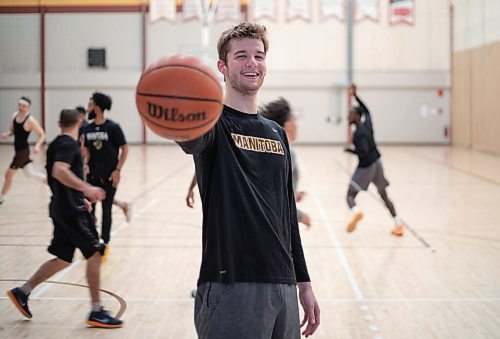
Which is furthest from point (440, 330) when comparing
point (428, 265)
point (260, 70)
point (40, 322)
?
point (260, 70)

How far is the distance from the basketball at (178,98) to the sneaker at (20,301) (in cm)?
413

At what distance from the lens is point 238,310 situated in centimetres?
261

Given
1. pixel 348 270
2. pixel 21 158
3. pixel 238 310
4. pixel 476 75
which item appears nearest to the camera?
pixel 238 310

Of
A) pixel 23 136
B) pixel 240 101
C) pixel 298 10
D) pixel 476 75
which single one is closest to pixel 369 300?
pixel 240 101

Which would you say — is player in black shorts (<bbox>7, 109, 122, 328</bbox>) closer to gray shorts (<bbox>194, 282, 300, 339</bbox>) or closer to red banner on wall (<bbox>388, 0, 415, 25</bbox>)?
gray shorts (<bbox>194, 282, 300, 339</bbox>)

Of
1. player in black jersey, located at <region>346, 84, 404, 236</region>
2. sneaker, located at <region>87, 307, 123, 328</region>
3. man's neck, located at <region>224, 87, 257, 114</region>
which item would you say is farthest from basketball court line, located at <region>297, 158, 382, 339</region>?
man's neck, located at <region>224, 87, 257, 114</region>

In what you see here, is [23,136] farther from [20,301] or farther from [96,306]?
[96,306]

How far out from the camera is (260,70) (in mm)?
2680

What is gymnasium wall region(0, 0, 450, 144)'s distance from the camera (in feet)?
97.1

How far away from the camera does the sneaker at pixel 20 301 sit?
5941mm

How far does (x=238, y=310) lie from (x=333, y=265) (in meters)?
5.78

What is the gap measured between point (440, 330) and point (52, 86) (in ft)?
87.0

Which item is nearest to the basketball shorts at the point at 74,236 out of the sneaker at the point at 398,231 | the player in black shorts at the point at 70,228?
the player in black shorts at the point at 70,228

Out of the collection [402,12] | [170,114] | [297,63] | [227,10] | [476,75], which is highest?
[227,10]
